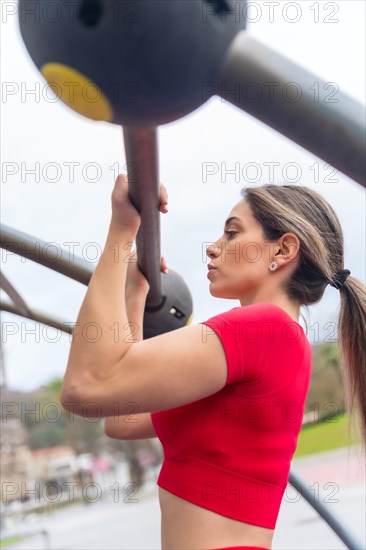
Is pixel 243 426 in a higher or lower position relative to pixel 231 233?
lower

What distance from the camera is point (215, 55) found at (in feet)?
1.32

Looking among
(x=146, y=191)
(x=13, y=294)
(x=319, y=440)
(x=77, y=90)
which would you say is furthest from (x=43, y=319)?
(x=319, y=440)

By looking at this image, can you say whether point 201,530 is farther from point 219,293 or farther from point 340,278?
point 340,278

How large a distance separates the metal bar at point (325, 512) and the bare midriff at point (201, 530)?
27.9 inches

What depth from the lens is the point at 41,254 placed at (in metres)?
1.10

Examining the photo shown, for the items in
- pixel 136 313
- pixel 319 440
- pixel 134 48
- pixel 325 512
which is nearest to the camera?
pixel 134 48

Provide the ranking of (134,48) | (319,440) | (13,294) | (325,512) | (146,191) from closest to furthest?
(134,48) → (146,191) → (13,294) → (325,512) → (319,440)

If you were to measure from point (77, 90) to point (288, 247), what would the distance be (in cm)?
53

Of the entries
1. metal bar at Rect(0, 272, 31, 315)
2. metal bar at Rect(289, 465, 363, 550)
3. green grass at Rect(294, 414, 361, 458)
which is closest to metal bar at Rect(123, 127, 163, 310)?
metal bar at Rect(0, 272, 31, 315)

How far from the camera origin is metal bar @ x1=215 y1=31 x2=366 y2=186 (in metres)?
0.40

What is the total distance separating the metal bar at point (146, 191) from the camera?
1.66 feet

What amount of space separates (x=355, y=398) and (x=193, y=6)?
690mm

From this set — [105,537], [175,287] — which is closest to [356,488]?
[105,537]

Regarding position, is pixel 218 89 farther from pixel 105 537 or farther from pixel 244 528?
pixel 105 537
